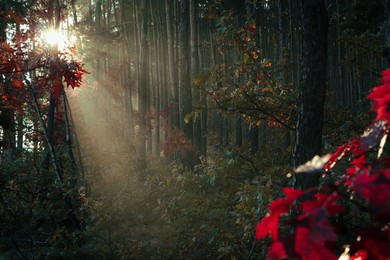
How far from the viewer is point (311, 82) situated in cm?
389

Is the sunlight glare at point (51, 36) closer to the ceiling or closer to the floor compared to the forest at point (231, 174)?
closer to the ceiling

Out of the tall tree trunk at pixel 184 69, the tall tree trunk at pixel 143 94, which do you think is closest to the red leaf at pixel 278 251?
the tall tree trunk at pixel 184 69

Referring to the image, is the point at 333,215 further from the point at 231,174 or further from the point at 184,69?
the point at 184,69

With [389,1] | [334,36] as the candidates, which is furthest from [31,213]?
[334,36]

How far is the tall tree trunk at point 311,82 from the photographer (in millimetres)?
3844

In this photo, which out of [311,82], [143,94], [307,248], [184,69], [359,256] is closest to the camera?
[307,248]

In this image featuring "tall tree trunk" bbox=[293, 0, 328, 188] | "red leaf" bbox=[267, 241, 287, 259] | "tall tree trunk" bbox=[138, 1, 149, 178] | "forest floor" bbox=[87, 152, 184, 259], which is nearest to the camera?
"red leaf" bbox=[267, 241, 287, 259]

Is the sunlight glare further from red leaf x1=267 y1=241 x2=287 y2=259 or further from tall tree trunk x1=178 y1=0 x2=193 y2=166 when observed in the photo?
red leaf x1=267 y1=241 x2=287 y2=259

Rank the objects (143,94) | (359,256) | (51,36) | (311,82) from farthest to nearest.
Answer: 1. (143,94)
2. (51,36)
3. (311,82)
4. (359,256)

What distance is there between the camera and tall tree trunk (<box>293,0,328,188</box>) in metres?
3.84

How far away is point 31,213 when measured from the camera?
8242 mm

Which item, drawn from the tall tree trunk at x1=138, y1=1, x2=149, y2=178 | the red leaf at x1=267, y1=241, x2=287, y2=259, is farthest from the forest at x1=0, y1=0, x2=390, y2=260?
the tall tree trunk at x1=138, y1=1, x2=149, y2=178

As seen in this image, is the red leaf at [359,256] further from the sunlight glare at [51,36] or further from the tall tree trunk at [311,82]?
the sunlight glare at [51,36]

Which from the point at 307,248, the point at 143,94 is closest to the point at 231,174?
the point at 307,248
